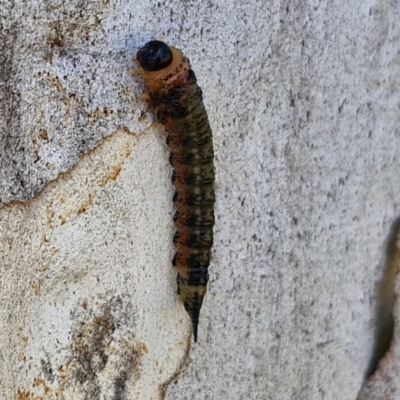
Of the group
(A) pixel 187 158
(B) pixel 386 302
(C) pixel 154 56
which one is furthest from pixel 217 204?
(B) pixel 386 302

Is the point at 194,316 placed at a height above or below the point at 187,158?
below

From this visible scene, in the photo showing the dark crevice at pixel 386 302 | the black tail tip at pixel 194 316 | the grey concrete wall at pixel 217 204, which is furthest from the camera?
the dark crevice at pixel 386 302

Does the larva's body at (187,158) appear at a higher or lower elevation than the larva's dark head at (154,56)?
lower

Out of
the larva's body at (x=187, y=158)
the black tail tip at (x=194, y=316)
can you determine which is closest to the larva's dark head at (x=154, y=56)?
the larva's body at (x=187, y=158)

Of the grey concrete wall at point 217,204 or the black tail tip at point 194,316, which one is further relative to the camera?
Answer: the black tail tip at point 194,316

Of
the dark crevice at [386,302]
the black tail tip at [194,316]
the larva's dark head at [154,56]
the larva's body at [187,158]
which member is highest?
the larva's dark head at [154,56]

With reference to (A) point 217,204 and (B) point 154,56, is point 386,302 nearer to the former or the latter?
(A) point 217,204

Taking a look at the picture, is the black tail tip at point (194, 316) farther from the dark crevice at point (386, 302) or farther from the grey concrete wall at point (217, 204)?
the dark crevice at point (386, 302)

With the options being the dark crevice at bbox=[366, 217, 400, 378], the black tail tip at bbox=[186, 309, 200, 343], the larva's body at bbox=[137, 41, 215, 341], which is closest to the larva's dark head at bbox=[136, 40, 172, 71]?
the larva's body at bbox=[137, 41, 215, 341]
